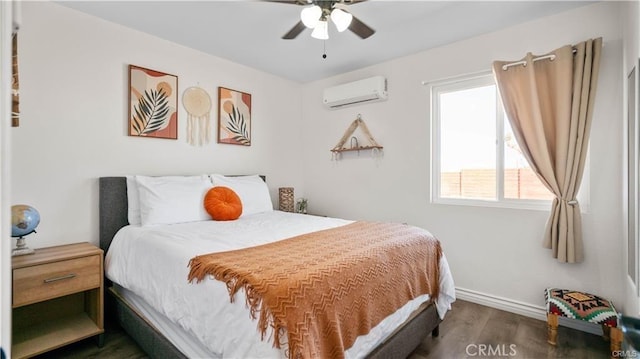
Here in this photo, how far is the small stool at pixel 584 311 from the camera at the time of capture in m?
2.00

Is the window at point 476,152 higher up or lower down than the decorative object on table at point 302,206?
higher up

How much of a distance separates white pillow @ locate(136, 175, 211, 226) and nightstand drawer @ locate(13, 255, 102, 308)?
47cm

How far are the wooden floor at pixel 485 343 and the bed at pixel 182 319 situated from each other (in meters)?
0.12

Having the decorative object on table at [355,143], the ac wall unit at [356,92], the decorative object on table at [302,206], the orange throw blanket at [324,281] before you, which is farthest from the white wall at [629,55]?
the decorative object on table at [302,206]

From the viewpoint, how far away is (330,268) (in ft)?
4.58

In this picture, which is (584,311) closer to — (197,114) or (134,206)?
(134,206)

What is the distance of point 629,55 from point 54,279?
3891 mm

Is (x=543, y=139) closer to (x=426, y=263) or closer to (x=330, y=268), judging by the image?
(x=426, y=263)

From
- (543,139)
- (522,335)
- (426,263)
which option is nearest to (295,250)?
(426,263)

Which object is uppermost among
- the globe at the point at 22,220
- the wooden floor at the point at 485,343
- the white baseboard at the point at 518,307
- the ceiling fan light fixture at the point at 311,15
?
the ceiling fan light fixture at the point at 311,15

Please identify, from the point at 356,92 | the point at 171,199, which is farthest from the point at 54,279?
the point at 356,92

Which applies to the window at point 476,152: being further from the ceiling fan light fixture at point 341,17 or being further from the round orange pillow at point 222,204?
the round orange pillow at point 222,204

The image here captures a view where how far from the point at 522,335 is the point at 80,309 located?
3343 mm

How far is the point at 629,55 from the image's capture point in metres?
1.96
